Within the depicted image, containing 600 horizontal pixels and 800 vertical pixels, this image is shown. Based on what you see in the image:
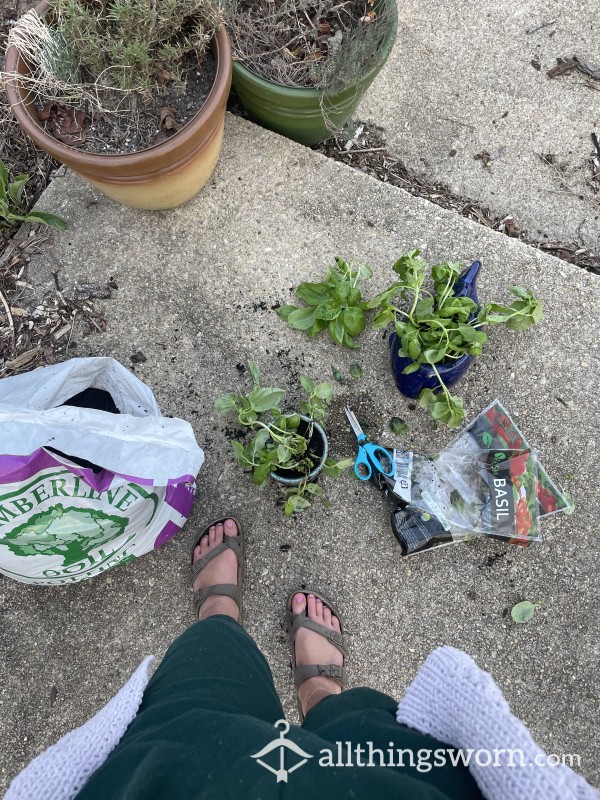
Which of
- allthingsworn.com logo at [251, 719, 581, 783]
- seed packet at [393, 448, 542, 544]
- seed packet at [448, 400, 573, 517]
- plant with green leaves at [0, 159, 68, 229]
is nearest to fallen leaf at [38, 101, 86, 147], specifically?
plant with green leaves at [0, 159, 68, 229]

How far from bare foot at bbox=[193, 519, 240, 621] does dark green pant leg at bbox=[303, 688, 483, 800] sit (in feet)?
1.71

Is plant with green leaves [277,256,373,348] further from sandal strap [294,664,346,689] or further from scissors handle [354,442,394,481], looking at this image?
sandal strap [294,664,346,689]

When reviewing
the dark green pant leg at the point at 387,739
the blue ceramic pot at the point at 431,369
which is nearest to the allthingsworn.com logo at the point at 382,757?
the dark green pant leg at the point at 387,739

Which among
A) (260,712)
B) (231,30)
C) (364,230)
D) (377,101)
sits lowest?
(260,712)

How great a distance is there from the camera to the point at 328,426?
5.79 feet

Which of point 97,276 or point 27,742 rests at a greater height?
point 97,276

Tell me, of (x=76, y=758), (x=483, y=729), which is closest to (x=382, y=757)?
(x=483, y=729)

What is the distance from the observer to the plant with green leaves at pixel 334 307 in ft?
5.49

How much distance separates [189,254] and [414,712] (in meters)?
1.52

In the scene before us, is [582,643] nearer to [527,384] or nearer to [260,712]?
[527,384]

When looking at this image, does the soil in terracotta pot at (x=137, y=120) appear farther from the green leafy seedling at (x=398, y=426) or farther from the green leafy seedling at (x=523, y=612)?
the green leafy seedling at (x=523, y=612)

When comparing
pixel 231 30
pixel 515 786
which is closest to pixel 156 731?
pixel 515 786

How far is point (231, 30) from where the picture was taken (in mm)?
1745

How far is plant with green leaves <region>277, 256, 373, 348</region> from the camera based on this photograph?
5.49ft
